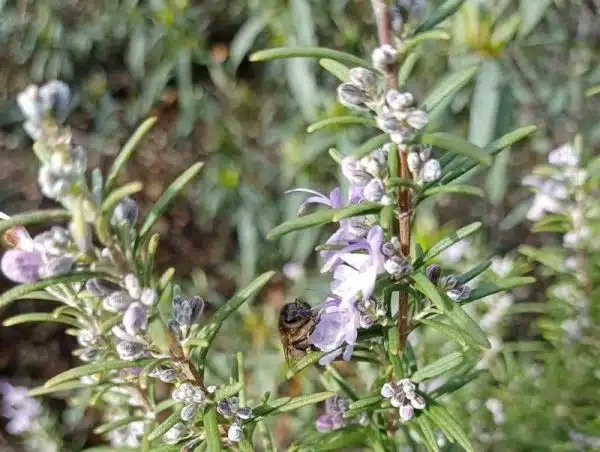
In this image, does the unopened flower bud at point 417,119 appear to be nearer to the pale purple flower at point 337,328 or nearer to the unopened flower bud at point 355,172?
the unopened flower bud at point 355,172

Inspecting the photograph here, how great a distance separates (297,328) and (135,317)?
13.0 inches

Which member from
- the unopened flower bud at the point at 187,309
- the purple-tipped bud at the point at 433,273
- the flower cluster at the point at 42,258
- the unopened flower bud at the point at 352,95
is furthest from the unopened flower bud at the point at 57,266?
the purple-tipped bud at the point at 433,273

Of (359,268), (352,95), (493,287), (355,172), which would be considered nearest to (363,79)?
(352,95)

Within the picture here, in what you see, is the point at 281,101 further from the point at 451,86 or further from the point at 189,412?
the point at 189,412

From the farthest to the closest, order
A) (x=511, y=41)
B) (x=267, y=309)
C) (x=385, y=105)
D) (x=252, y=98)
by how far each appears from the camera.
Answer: (x=252, y=98) < (x=267, y=309) < (x=511, y=41) < (x=385, y=105)

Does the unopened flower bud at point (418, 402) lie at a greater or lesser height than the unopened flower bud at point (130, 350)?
lesser

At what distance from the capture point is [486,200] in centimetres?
339

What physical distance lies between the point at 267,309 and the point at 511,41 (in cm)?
160

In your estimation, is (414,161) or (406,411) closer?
(414,161)

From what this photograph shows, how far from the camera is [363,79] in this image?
982 mm

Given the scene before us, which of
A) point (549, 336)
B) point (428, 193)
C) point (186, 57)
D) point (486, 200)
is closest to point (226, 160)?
point (186, 57)

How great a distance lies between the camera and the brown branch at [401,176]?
A: 976mm

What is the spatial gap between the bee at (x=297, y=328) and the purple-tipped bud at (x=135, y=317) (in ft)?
0.99

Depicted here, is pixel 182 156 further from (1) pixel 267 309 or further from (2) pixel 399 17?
(2) pixel 399 17
